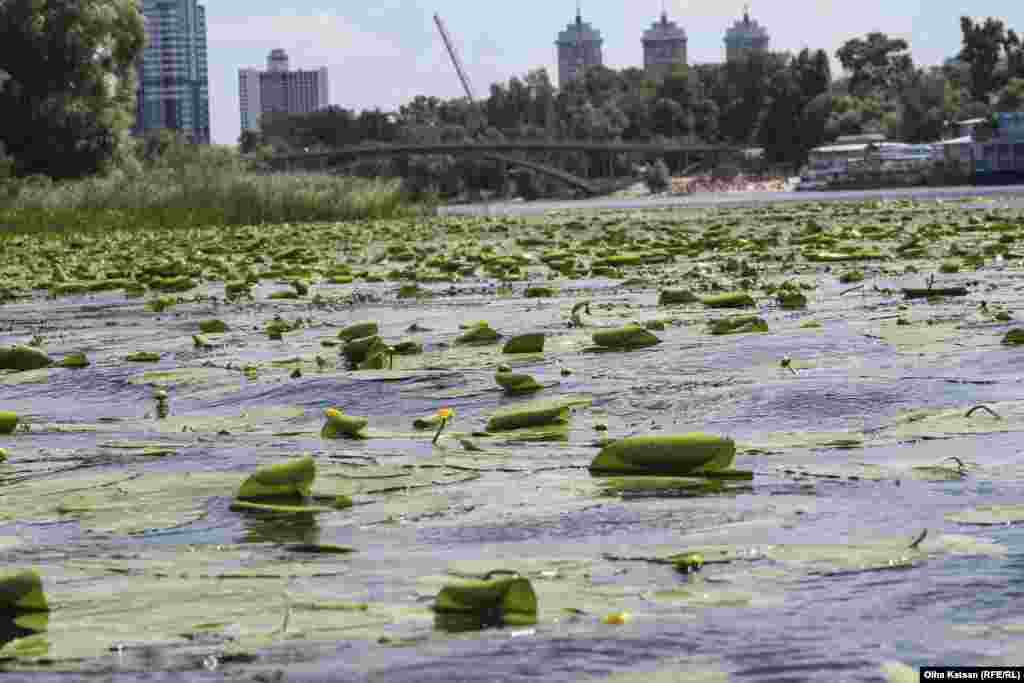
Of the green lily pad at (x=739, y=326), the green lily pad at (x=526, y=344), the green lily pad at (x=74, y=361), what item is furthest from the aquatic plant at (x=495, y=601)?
the green lily pad at (x=739, y=326)

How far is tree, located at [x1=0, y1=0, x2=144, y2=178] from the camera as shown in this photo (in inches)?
1604

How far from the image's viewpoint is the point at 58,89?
41688mm

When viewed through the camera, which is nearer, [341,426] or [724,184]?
[341,426]

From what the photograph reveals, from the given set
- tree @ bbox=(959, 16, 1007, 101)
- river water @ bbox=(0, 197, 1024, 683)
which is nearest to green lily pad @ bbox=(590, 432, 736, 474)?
river water @ bbox=(0, 197, 1024, 683)

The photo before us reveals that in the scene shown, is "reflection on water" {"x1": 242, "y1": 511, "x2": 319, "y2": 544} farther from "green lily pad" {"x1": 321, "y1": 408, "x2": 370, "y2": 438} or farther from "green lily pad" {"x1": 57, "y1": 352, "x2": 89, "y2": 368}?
"green lily pad" {"x1": 57, "y1": 352, "x2": 89, "y2": 368}

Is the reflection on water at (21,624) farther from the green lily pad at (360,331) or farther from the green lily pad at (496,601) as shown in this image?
the green lily pad at (360,331)

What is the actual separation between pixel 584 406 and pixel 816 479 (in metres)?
1.34

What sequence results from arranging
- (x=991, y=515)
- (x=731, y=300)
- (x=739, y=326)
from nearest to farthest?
(x=991, y=515)
(x=739, y=326)
(x=731, y=300)

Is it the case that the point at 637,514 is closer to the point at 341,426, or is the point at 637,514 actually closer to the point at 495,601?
the point at 495,601

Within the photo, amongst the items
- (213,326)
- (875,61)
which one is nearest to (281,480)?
(213,326)

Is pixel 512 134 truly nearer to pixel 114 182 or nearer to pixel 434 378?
pixel 114 182

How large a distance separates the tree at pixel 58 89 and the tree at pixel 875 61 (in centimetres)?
12103

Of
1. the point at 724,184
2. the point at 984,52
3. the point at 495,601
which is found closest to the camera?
the point at 495,601

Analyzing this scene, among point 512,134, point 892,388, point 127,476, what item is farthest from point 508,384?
point 512,134
